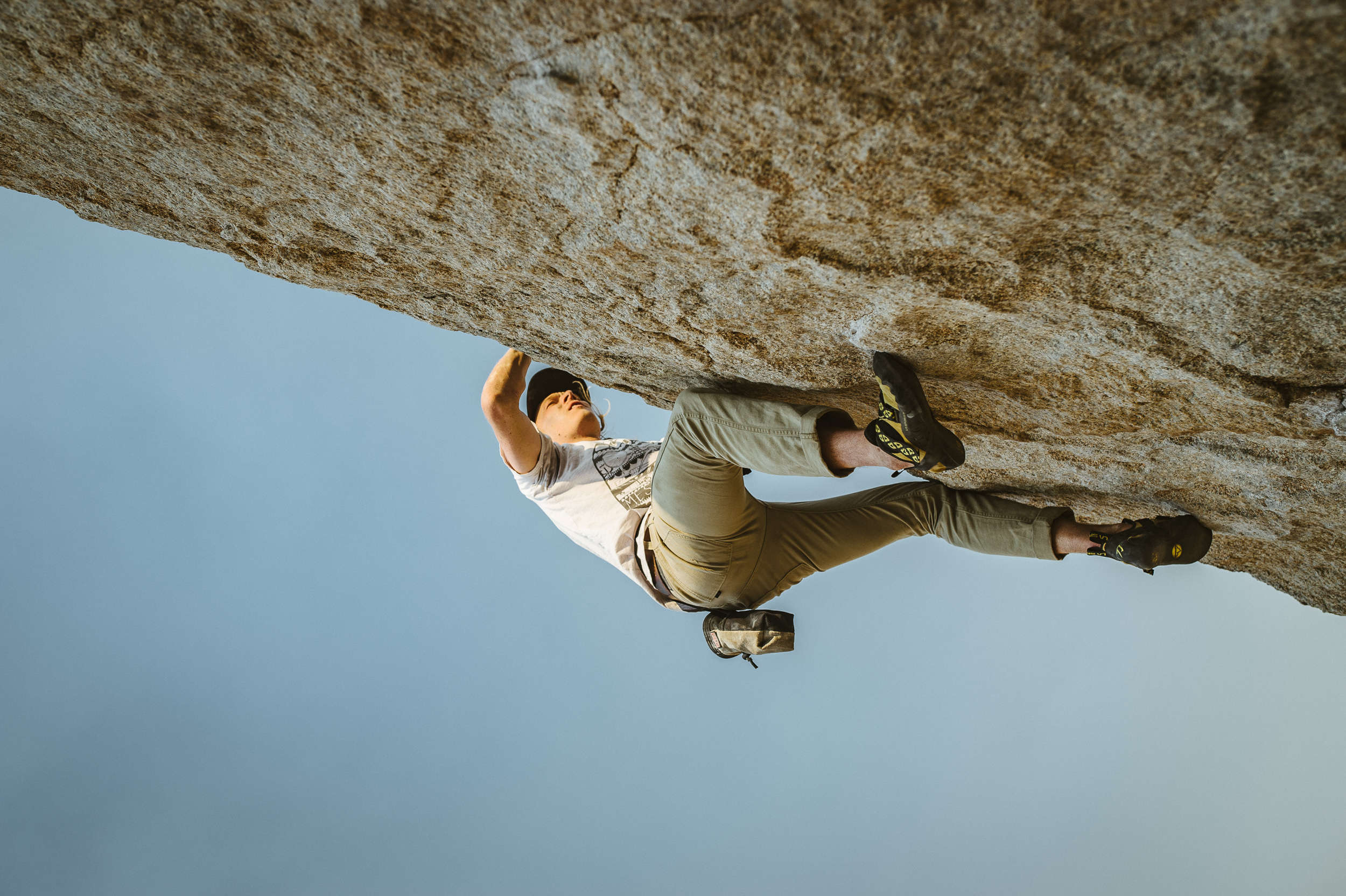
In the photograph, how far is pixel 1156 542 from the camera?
6.01 feet

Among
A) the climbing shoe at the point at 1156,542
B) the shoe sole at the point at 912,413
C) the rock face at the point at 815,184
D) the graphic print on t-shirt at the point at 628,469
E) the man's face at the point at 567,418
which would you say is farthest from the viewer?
the man's face at the point at 567,418

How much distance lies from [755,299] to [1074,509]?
143 cm

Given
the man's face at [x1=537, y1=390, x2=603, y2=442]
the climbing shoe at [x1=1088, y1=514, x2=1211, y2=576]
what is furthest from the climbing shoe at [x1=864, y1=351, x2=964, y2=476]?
the man's face at [x1=537, y1=390, x2=603, y2=442]

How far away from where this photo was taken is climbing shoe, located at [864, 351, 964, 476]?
1.53 metres

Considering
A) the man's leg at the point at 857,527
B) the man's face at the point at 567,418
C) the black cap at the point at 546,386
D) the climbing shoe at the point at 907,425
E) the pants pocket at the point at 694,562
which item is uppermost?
the black cap at the point at 546,386

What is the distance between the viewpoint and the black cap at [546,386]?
2.96 metres

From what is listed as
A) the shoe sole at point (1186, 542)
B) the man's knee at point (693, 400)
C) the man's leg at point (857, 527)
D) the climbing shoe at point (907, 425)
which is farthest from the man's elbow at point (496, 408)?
the shoe sole at point (1186, 542)

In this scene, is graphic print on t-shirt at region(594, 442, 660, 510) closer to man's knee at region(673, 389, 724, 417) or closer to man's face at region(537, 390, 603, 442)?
man's face at region(537, 390, 603, 442)

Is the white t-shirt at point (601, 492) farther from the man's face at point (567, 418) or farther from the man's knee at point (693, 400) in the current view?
the man's knee at point (693, 400)

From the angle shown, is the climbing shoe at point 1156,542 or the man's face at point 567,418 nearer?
the climbing shoe at point 1156,542

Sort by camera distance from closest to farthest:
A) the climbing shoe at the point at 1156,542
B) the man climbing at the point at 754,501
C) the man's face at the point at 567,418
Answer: the man climbing at the point at 754,501
the climbing shoe at the point at 1156,542
the man's face at the point at 567,418

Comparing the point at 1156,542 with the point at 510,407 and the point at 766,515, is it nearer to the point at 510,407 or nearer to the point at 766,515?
the point at 766,515

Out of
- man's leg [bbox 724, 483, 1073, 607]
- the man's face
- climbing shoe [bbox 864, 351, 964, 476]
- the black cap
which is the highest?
the black cap

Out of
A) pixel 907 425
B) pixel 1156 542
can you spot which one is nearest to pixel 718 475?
pixel 907 425
